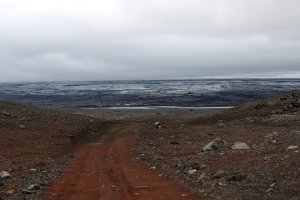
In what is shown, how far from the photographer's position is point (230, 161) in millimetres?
17188

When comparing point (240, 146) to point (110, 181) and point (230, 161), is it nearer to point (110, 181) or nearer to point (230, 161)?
point (230, 161)

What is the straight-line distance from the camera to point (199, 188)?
14609mm

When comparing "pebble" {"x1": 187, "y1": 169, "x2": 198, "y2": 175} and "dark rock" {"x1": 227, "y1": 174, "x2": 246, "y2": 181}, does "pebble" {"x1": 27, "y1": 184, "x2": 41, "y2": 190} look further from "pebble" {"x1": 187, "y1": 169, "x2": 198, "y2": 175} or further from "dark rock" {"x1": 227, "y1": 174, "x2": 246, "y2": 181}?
"dark rock" {"x1": 227, "y1": 174, "x2": 246, "y2": 181}

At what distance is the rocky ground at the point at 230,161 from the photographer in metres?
13.2

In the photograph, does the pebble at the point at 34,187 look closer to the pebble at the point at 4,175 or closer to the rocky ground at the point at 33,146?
the rocky ground at the point at 33,146

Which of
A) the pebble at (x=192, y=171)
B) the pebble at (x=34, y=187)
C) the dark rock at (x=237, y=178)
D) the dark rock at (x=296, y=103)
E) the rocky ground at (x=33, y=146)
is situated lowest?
the rocky ground at (x=33, y=146)

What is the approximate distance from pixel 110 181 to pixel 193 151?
6.63 meters

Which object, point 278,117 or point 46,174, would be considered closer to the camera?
point 46,174

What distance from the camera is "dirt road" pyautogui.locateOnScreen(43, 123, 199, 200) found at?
14016 mm

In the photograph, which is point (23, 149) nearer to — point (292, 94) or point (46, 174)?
point (46, 174)

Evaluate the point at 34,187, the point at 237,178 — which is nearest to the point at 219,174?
the point at 237,178

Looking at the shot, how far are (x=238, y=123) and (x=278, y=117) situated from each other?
2.86 metres

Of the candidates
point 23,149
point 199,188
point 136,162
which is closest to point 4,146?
point 23,149

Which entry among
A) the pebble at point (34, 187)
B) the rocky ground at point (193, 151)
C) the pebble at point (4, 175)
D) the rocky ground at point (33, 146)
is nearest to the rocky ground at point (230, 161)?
the rocky ground at point (193, 151)
